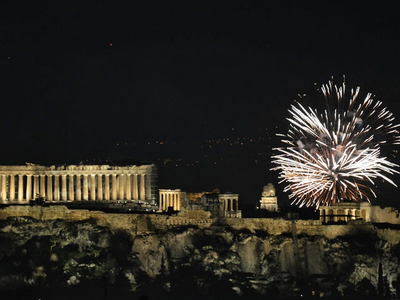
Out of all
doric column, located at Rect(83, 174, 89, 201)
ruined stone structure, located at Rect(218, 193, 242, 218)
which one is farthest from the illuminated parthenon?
ruined stone structure, located at Rect(218, 193, 242, 218)

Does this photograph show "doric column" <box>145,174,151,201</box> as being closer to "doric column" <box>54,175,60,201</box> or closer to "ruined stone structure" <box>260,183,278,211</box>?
"doric column" <box>54,175,60,201</box>

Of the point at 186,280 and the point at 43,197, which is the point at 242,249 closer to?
the point at 186,280

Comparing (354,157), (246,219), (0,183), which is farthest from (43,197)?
(354,157)

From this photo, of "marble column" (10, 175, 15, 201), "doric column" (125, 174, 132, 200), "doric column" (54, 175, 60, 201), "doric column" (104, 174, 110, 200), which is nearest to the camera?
"marble column" (10, 175, 15, 201)

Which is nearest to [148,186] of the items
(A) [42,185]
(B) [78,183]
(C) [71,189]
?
(B) [78,183]

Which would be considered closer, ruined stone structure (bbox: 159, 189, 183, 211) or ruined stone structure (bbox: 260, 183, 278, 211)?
ruined stone structure (bbox: 159, 189, 183, 211)

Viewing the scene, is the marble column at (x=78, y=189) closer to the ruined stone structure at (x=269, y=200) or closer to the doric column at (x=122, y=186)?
the doric column at (x=122, y=186)

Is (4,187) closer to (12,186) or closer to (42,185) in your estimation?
(12,186)
